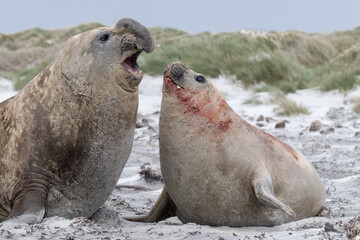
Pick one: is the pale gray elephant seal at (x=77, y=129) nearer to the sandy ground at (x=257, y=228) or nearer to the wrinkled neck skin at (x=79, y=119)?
the wrinkled neck skin at (x=79, y=119)

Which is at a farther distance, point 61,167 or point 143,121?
point 143,121

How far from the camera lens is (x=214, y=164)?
3412 mm

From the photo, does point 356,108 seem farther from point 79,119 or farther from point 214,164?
point 79,119

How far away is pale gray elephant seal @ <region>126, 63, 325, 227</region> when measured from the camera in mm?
3408

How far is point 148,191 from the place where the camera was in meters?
5.05

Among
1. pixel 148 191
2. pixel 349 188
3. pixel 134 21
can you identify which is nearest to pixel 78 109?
pixel 134 21

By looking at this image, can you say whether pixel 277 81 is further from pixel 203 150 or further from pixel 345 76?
pixel 203 150

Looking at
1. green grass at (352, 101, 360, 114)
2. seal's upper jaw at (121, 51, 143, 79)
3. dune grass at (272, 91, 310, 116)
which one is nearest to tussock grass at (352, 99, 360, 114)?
green grass at (352, 101, 360, 114)

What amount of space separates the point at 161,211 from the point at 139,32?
3.87 ft

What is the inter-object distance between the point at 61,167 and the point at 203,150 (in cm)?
81

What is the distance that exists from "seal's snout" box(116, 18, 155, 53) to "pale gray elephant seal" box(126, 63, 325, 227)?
0.32m

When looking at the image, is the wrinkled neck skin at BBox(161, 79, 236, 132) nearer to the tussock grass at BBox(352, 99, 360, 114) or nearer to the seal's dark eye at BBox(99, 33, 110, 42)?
the seal's dark eye at BBox(99, 33, 110, 42)

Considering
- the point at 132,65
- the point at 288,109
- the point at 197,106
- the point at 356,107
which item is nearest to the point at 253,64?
the point at 288,109

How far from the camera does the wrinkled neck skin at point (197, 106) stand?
11.6ft
